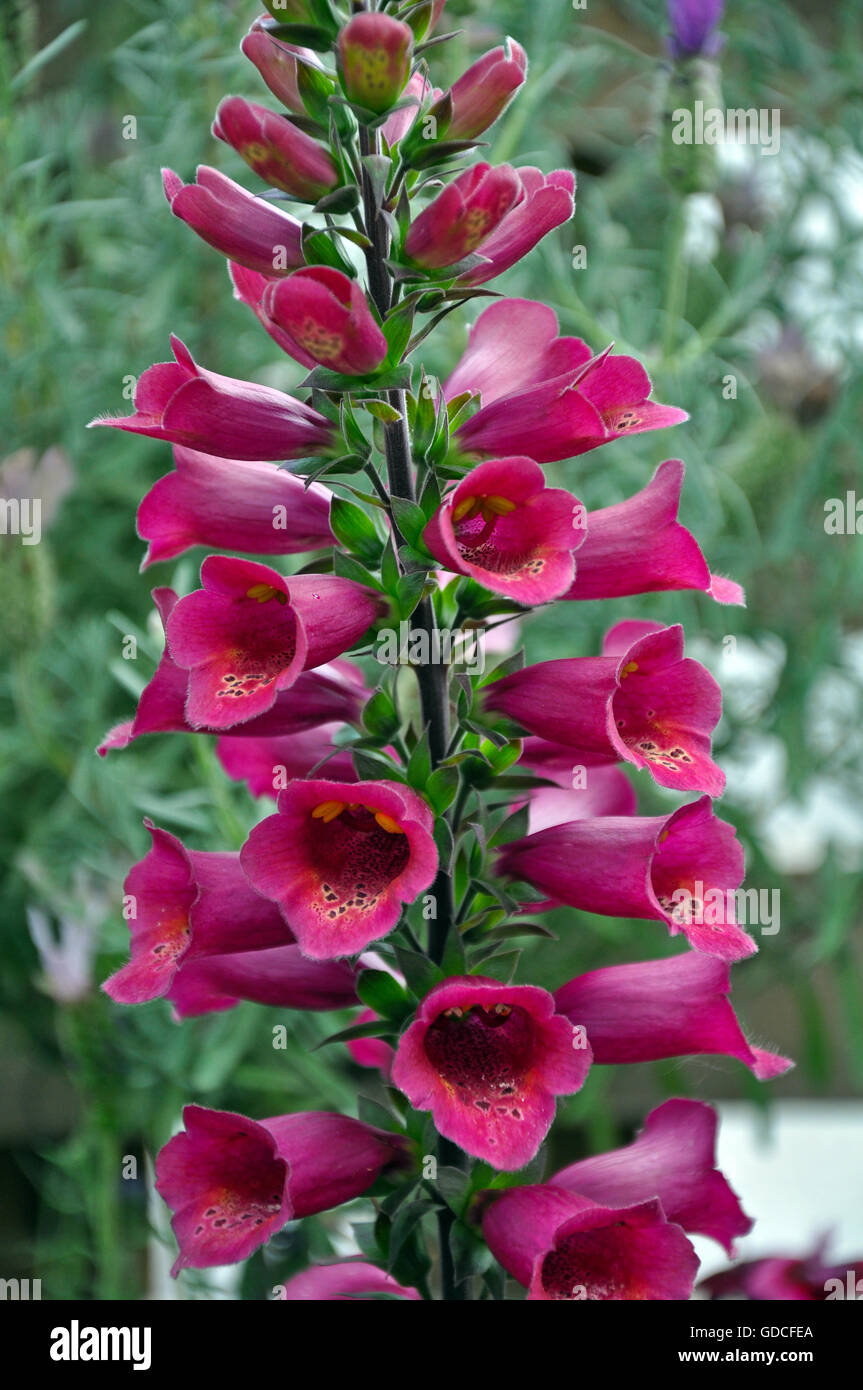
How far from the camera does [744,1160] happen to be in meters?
1.22

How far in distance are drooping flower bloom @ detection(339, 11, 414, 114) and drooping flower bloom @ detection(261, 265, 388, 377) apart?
44 millimetres

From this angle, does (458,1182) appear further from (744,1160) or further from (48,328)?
(744,1160)

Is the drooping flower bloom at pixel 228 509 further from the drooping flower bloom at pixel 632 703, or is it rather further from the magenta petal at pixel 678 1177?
the magenta petal at pixel 678 1177

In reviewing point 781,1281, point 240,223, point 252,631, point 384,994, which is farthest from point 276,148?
point 781,1281

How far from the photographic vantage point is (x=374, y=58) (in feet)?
1.05

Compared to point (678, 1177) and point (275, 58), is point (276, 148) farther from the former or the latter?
point (678, 1177)

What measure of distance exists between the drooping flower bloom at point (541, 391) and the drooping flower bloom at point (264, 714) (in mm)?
82

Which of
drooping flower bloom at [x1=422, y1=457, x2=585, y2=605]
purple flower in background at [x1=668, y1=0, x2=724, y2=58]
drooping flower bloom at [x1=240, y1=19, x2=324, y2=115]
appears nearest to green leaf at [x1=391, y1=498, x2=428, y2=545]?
drooping flower bloom at [x1=422, y1=457, x2=585, y2=605]

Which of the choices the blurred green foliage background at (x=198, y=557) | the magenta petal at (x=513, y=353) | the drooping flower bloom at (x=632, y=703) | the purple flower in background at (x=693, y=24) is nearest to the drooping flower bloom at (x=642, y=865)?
the drooping flower bloom at (x=632, y=703)

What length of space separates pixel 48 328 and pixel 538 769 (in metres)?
0.59

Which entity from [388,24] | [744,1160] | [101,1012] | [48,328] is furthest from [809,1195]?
[388,24]

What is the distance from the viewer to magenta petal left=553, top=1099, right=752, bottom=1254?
385 mm

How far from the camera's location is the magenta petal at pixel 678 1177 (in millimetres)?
385

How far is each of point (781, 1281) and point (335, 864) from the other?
12.0 inches
